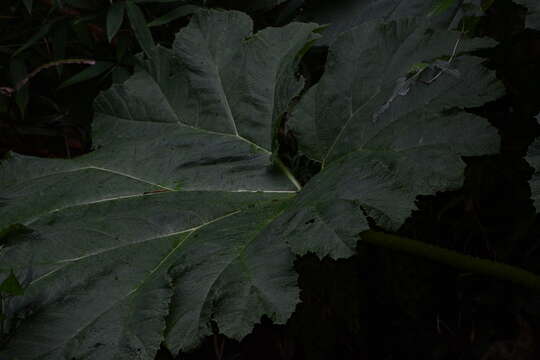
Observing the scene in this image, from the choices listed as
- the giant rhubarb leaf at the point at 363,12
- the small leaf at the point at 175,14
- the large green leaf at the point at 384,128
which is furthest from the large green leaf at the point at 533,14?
the small leaf at the point at 175,14

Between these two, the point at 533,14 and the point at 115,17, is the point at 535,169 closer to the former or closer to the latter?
the point at 533,14

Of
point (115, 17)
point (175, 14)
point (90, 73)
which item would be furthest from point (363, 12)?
point (90, 73)

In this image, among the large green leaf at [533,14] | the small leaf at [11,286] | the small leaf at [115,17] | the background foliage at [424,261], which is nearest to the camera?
the small leaf at [11,286]

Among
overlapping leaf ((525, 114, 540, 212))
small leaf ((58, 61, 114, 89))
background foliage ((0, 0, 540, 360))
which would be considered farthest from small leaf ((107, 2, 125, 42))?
overlapping leaf ((525, 114, 540, 212))

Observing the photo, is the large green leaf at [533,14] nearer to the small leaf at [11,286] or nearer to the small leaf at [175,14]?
the small leaf at [11,286]

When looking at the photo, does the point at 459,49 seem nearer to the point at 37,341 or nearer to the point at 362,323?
the point at 37,341

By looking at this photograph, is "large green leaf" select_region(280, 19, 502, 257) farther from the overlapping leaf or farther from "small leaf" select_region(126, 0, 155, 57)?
"small leaf" select_region(126, 0, 155, 57)
